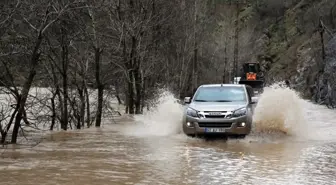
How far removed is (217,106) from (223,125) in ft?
2.11

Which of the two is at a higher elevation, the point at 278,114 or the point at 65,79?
the point at 65,79

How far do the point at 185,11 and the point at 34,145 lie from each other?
25564 mm

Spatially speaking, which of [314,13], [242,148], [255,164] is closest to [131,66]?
[242,148]

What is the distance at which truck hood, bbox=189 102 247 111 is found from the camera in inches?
585

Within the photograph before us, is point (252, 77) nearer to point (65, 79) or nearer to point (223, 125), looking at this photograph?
point (65, 79)

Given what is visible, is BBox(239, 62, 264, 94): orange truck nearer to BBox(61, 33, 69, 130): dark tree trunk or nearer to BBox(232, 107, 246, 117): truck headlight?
BBox(61, 33, 69, 130): dark tree trunk

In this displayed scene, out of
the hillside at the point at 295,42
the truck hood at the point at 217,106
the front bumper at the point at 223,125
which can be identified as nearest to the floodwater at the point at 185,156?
the front bumper at the point at 223,125

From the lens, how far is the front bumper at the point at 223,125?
48.0 ft

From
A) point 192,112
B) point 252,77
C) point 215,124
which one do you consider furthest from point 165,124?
point 252,77

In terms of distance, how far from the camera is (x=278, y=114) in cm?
1712

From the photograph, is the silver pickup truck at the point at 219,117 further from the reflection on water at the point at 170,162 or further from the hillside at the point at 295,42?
the hillside at the point at 295,42

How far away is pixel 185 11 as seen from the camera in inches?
1508

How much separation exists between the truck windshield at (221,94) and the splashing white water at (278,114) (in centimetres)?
88

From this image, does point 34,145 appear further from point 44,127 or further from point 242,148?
point 44,127
